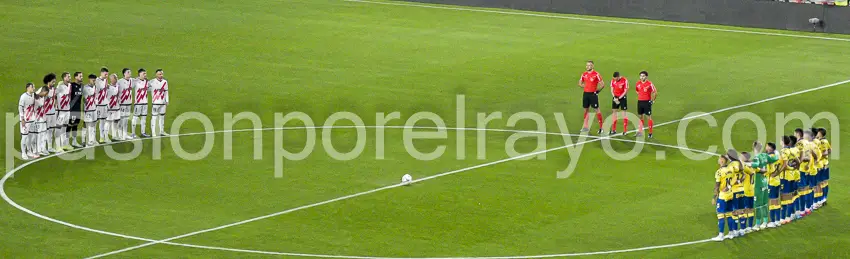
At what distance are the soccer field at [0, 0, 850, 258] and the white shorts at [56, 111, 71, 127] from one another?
1.19 meters

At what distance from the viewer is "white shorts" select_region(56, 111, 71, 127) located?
3234 centimetres

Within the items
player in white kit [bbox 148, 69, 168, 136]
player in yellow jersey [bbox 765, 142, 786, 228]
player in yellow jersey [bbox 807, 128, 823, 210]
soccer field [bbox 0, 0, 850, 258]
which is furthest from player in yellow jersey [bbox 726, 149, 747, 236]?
player in white kit [bbox 148, 69, 168, 136]

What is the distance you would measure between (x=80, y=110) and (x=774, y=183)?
693 inches

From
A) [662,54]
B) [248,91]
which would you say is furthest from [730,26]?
[248,91]

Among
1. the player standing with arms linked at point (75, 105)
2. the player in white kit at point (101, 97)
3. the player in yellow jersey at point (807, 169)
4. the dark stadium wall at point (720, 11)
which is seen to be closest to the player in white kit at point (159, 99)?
the player in white kit at point (101, 97)

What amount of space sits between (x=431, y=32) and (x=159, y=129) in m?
18.4

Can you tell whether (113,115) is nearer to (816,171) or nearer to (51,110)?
(51,110)

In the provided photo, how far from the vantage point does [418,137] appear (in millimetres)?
34969

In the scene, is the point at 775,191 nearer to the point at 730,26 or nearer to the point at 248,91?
the point at 248,91

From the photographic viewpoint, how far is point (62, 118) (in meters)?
32.4

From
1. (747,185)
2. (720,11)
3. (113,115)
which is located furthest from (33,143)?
(720,11)

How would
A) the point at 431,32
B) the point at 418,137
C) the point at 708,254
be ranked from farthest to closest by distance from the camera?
the point at 431,32
the point at 418,137
the point at 708,254

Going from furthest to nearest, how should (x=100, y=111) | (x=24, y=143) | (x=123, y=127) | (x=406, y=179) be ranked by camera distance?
(x=123, y=127), (x=100, y=111), (x=24, y=143), (x=406, y=179)

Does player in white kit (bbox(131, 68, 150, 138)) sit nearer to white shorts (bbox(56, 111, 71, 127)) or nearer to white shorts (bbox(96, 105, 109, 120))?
white shorts (bbox(96, 105, 109, 120))
